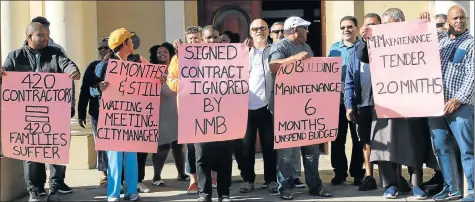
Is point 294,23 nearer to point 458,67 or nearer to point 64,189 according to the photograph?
point 458,67

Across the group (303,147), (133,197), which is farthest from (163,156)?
(303,147)

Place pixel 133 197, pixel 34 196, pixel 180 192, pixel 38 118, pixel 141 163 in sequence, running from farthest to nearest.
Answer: pixel 141 163 < pixel 180 192 < pixel 133 197 < pixel 34 196 < pixel 38 118

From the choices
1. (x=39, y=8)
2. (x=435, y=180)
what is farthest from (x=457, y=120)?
(x=39, y=8)

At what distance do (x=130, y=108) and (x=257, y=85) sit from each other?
1.32 m

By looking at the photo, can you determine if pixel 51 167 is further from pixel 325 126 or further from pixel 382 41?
pixel 382 41

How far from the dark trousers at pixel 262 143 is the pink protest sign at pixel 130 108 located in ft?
3.32

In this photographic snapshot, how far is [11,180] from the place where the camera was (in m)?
7.66

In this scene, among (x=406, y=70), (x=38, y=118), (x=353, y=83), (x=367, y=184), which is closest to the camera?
(x=406, y=70)

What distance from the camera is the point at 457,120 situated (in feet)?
22.2

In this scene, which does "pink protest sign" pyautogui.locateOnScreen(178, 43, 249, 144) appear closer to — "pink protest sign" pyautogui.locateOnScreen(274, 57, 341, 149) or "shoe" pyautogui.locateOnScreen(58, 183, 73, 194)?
"pink protest sign" pyautogui.locateOnScreen(274, 57, 341, 149)

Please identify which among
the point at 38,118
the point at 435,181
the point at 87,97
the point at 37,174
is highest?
the point at 87,97

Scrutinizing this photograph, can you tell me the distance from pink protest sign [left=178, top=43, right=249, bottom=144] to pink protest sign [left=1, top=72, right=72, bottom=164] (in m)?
1.15

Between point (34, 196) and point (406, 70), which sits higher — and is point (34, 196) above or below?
below

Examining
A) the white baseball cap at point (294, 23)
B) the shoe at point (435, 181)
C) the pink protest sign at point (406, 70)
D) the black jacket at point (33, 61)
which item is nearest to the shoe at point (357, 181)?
the shoe at point (435, 181)
